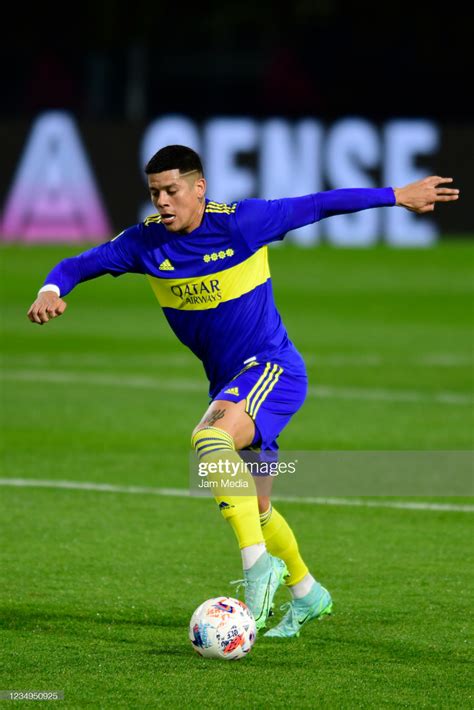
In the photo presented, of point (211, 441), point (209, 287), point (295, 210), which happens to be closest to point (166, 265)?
point (209, 287)

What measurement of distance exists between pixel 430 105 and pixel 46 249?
594 inches

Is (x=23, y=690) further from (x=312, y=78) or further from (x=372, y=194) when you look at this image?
(x=312, y=78)

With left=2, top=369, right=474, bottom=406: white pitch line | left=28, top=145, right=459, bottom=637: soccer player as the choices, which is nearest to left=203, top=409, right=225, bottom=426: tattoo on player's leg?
left=28, top=145, right=459, bottom=637: soccer player

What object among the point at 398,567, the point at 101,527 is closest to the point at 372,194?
the point at 398,567

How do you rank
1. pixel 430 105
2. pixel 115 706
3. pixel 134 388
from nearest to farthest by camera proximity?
pixel 115 706 < pixel 134 388 < pixel 430 105

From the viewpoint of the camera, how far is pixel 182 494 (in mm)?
10172

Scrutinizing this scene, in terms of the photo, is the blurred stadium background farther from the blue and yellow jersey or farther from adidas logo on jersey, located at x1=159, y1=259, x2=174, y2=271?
adidas logo on jersey, located at x1=159, y1=259, x2=174, y2=271

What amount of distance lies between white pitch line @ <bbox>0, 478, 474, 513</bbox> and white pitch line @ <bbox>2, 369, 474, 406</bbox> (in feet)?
14.4

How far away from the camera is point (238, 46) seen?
1657 inches

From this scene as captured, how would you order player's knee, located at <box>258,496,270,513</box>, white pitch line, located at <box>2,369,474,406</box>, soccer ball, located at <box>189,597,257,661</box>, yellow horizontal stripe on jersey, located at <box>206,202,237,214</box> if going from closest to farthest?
soccer ball, located at <box>189,597,257,661</box>
player's knee, located at <box>258,496,270,513</box>
yellow horizontal stripe on jersey, located at <box>206,202,237,214</box>
white pitch line, located at <box>2,369,474,406</box>

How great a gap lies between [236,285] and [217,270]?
11 cm

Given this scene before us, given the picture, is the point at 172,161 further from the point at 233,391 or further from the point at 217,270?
the point at 233,391

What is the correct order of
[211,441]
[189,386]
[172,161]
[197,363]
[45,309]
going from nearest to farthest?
[211,441] < [45,309] < [172,161] < [189,386] < [197,363]

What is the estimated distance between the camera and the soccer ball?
607 centimetres
